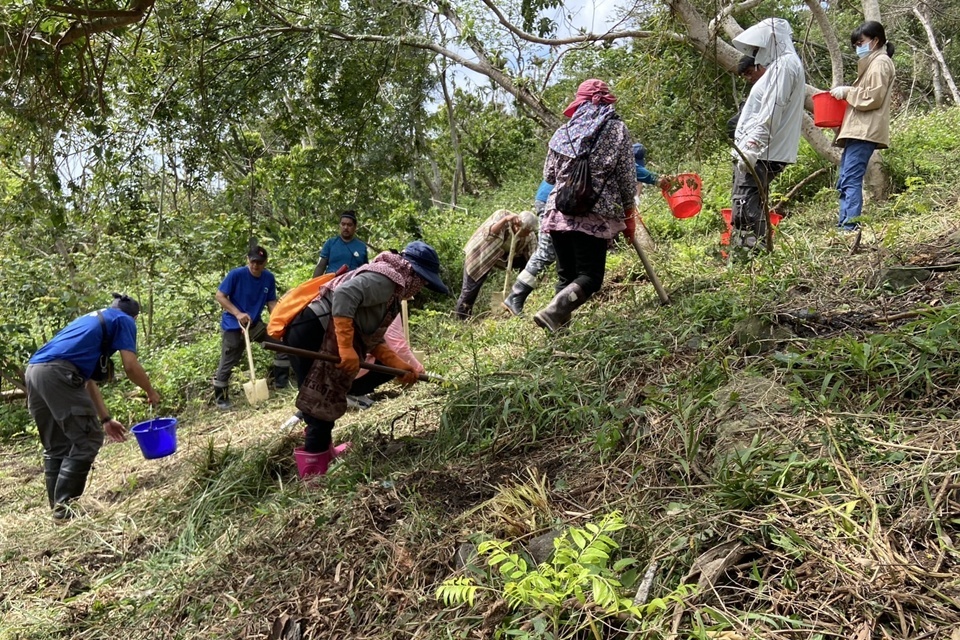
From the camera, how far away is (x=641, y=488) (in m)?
2.32

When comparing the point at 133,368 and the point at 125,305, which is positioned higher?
the point at 125,305

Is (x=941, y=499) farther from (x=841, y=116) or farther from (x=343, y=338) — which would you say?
(x=841, y=116)

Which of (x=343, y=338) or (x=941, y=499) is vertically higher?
(x=343, y=338)

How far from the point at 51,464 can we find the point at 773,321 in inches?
179

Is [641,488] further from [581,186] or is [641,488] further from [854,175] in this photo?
[854,175]

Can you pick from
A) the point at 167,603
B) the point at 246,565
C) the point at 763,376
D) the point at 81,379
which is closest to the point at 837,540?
the point at 763,376

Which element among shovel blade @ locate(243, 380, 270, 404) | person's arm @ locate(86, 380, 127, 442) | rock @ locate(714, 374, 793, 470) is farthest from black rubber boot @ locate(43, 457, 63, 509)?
rock @ locate(714, 374, 793, 470)

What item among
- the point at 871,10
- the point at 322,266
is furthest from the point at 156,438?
the point at 871,10

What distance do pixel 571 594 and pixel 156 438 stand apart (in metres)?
3.40

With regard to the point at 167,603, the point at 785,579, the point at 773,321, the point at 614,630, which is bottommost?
the point at 167,603

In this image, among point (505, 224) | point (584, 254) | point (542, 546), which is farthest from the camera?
point (505, 224)

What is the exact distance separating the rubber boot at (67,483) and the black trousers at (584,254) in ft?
11.2

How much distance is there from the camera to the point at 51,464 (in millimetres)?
4270

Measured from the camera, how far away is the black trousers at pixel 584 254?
396 cm
